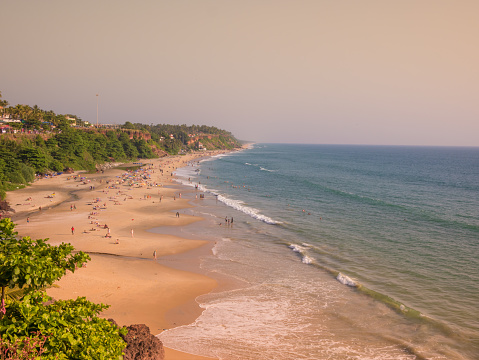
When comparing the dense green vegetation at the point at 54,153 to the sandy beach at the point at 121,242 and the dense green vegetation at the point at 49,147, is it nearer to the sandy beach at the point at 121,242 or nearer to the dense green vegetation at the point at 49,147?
the dense green vegetation at the point at 49,147

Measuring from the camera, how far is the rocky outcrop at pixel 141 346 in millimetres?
13398

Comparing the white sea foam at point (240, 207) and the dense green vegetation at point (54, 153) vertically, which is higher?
the dense green vegetation at point (54, 153)

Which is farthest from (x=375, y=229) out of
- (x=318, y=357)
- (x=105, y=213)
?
(x=105, y=213)

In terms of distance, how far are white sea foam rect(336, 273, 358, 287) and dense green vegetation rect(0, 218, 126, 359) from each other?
21.0 meters

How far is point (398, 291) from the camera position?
80.5 feet

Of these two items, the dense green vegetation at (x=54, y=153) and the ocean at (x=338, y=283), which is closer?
the ocean at (x=338, y=283)

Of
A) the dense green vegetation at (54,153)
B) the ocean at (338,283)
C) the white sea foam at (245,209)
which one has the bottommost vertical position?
the ocean at (338,283)

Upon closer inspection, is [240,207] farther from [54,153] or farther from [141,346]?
[54,153]

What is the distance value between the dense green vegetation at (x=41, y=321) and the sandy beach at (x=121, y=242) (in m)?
5.89

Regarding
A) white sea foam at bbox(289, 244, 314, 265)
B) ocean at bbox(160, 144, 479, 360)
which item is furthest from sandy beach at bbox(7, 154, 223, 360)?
white sea foam at bbox(289, 244, 314, 265)

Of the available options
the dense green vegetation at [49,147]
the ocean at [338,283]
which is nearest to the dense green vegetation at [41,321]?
the ocean at [338,283]

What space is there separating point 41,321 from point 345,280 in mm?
22875

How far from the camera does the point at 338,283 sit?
25938mm

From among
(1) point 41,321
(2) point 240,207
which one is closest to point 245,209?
(2) point 240,207
